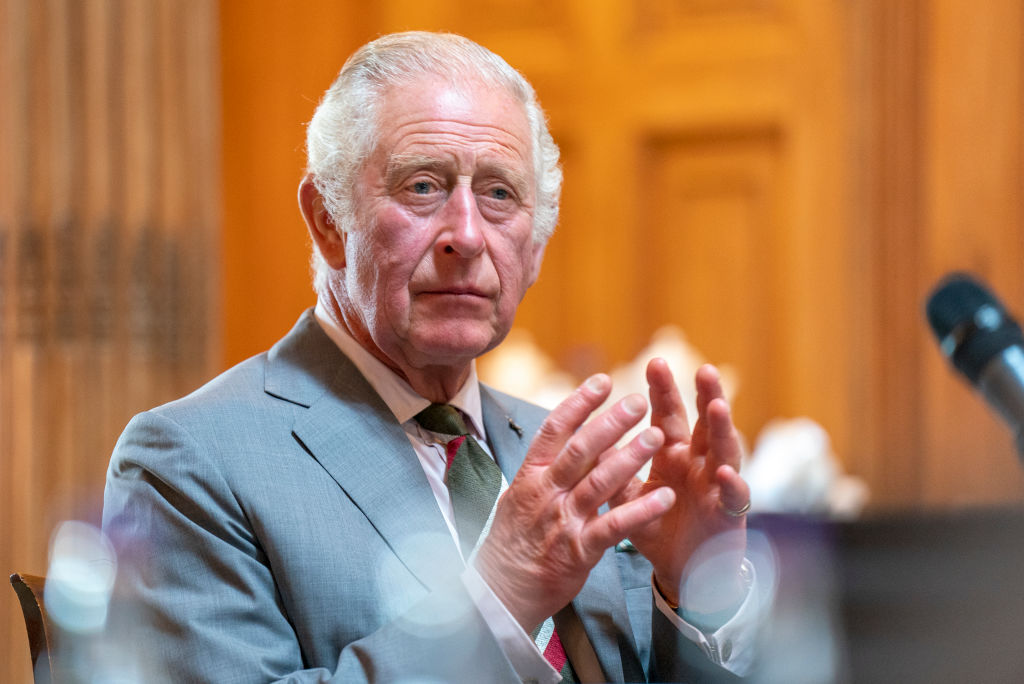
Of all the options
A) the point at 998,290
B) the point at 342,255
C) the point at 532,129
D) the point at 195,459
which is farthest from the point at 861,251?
the point at 195,459

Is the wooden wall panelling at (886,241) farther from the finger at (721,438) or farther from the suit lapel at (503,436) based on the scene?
the finger at (721,438)

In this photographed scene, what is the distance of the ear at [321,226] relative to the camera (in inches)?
61.7

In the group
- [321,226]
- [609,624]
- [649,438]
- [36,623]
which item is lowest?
[609,624]

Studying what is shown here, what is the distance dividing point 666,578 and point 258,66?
7.99ft

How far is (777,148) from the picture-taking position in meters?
2.94

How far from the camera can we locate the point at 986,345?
0.84 metres

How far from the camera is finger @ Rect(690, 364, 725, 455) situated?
1.27m

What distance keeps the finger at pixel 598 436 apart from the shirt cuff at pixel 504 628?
159 millimetres

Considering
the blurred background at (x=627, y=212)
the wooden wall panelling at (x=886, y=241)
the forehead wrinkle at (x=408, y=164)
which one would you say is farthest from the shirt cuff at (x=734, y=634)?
the wooden wall panelling at (x=886, y=241)

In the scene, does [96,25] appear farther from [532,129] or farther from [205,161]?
[532,129]

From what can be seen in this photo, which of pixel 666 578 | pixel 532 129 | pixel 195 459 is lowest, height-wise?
pixel 666 578

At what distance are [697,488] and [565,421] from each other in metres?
0.24

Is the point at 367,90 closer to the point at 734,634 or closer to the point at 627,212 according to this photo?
the point at 734,634

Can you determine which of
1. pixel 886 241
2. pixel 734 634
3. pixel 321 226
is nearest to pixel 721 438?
pixel 734 634
